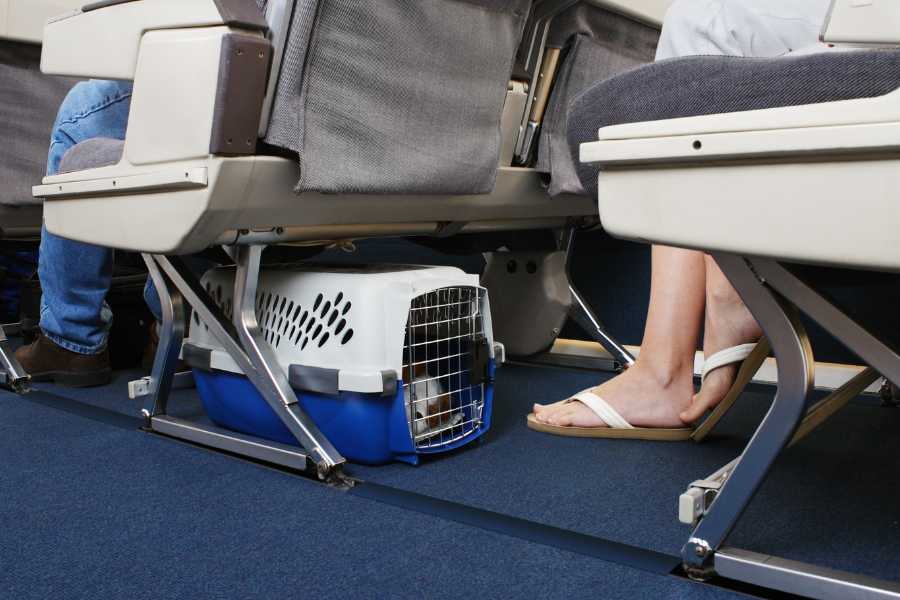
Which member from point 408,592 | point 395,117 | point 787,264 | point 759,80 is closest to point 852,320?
point 787,264

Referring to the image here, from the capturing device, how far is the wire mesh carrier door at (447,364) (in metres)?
1.27

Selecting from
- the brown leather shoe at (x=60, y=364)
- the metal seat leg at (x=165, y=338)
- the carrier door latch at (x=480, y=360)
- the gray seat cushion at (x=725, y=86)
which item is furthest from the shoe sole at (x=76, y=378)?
the gray seat cushion at (x=725, y=86)

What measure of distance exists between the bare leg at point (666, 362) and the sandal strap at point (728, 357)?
11cm

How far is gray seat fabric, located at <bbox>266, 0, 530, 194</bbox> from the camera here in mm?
1028

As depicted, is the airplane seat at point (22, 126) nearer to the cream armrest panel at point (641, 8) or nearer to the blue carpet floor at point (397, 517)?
the blue carpet floor at point (397, 517)

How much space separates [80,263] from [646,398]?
1179 millimetres

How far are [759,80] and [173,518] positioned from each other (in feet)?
2.71

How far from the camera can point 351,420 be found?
1196 mm

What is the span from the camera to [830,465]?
118 cm

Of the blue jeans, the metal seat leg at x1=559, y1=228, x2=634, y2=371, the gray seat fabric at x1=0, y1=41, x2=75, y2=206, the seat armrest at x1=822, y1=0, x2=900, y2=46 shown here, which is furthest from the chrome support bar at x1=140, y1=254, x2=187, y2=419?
the seat armrest at x1=822, y1=0, x2=900, y2=46

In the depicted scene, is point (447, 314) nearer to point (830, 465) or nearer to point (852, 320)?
point (830, 465)

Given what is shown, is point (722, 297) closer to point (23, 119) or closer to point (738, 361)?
point (738, 361)

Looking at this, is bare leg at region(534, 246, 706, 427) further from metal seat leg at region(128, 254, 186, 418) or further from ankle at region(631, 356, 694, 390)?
metal seat leg at region(128, 254, 186, 418)

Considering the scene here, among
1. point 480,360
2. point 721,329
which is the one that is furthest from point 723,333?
point 480,360
